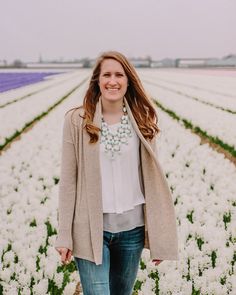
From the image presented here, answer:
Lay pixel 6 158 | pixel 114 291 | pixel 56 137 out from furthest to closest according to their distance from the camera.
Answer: pixel 56 137
pixel 6 158
pixel 114 291

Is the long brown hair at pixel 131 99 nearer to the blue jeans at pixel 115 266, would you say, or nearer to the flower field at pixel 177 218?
the blue jeans at pixel 115 266

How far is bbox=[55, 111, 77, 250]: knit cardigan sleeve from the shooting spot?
249 cm

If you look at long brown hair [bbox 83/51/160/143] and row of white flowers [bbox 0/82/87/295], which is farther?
row of white flowers [bbox 0/82/87/295]

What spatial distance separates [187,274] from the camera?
4113mm

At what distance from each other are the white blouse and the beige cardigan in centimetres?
5

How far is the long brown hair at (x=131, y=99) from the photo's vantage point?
99.0 inches

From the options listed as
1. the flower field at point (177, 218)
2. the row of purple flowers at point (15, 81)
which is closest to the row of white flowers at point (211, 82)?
the row of purple flowers at point (15, 81)

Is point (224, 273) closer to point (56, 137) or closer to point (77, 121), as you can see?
point (77, 121)

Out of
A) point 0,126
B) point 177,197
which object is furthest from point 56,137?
point 177,197

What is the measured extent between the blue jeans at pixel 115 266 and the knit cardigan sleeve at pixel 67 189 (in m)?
0.15

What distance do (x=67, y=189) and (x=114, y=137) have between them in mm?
352

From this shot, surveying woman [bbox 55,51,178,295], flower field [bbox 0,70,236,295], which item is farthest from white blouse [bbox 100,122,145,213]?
flower field [bbox 0,70,236,295]

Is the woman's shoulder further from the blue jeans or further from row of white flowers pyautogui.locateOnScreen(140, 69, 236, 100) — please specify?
row of white flowers pyautogui.locateOnScreen(140, 69, 236, 100)

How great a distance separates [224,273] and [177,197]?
226cm
